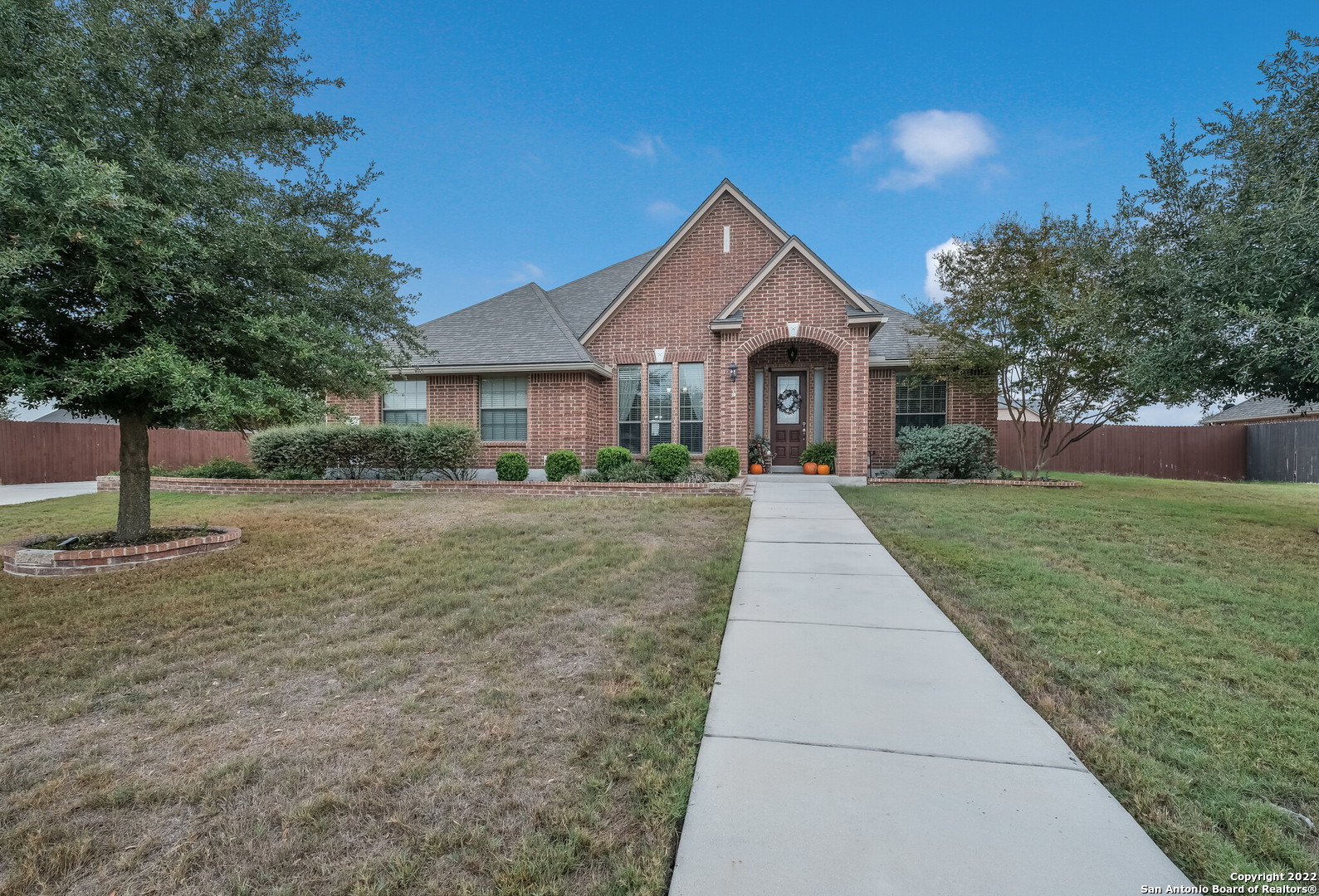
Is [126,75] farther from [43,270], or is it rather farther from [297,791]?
[297,791]

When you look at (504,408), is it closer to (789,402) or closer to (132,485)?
(789,402)

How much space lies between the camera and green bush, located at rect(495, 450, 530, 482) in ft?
39.5

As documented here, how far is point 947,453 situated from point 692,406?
5.92 meters

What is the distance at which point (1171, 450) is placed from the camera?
20500 millimetres

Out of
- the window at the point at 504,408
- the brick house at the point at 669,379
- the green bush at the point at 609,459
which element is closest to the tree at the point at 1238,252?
the brick house at the point at 669,379

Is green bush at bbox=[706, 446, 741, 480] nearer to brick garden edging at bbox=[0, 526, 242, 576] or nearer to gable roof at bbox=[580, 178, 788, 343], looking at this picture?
gable roof at bbox=[580, 178, 788, 343]

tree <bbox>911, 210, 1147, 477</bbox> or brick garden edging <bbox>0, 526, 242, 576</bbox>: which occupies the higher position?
tree <bbox>911, 210, 1147, 477</bbox>

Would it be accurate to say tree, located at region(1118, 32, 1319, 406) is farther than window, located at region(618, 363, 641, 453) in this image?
No

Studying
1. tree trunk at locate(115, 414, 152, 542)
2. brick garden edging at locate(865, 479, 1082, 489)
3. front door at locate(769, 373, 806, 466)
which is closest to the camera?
tree trunk at locate(115, 414, 152, 542)

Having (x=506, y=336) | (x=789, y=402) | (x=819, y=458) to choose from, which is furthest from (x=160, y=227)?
(x=789, y=402)

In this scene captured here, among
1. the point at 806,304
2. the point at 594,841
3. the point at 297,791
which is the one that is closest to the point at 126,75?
the point at 297,791

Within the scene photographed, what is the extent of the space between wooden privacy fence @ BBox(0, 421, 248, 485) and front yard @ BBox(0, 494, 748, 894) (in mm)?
14977

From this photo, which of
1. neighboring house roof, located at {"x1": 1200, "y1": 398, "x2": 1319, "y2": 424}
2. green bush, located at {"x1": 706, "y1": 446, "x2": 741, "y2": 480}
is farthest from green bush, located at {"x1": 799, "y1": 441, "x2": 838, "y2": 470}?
neighboring house roof, located at {"x1": 1200, "y1": 398, "x2": 1319, "y2": 424}

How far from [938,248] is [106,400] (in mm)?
15315
